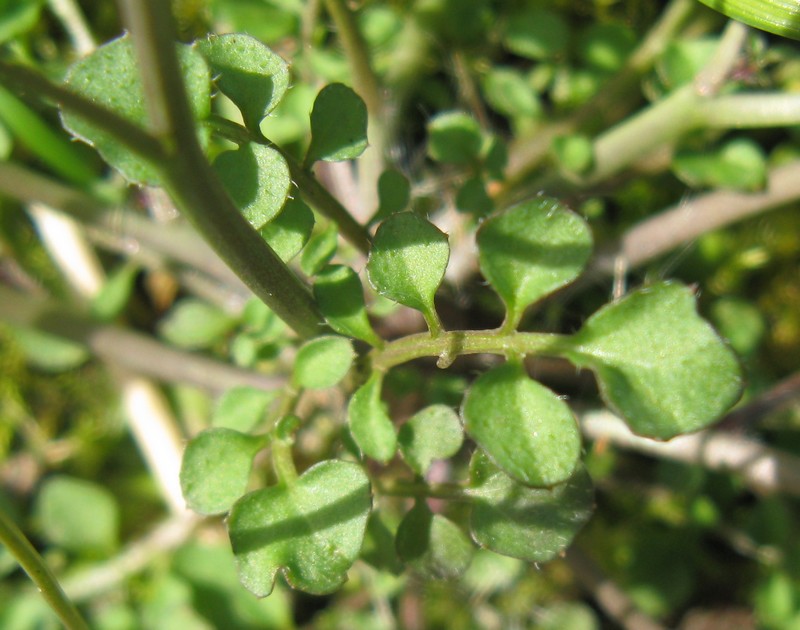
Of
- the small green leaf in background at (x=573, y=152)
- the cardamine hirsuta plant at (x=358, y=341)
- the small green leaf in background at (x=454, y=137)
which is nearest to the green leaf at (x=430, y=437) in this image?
the cardamine hirsuta plant at (x=358, y=341)

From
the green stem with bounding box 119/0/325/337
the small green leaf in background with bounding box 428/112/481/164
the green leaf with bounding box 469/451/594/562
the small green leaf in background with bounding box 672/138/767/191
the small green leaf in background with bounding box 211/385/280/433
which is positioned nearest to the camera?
the green stem with bounding box 119/0/325/337

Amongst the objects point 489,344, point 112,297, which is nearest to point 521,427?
point 489,344

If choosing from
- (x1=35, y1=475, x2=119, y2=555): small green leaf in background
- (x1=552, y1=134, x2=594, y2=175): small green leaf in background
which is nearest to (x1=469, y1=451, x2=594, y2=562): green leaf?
(x1=552, y1=134, x2=594, y2=175): small green leaf in background

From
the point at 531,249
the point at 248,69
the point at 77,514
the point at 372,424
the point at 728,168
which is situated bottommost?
the point at 77,514

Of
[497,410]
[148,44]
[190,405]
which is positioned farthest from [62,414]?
[148,44]

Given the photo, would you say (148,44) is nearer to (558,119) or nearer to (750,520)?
(558,119)

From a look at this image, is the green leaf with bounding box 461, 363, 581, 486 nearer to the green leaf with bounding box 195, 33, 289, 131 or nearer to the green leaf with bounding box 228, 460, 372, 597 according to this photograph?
the green leaf with bounding box 228, 460, 372, 597

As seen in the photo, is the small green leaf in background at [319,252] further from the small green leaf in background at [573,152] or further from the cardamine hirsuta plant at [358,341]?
the small green leaf in background at [573,152]

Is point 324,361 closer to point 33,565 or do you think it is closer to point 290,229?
point 290,229
